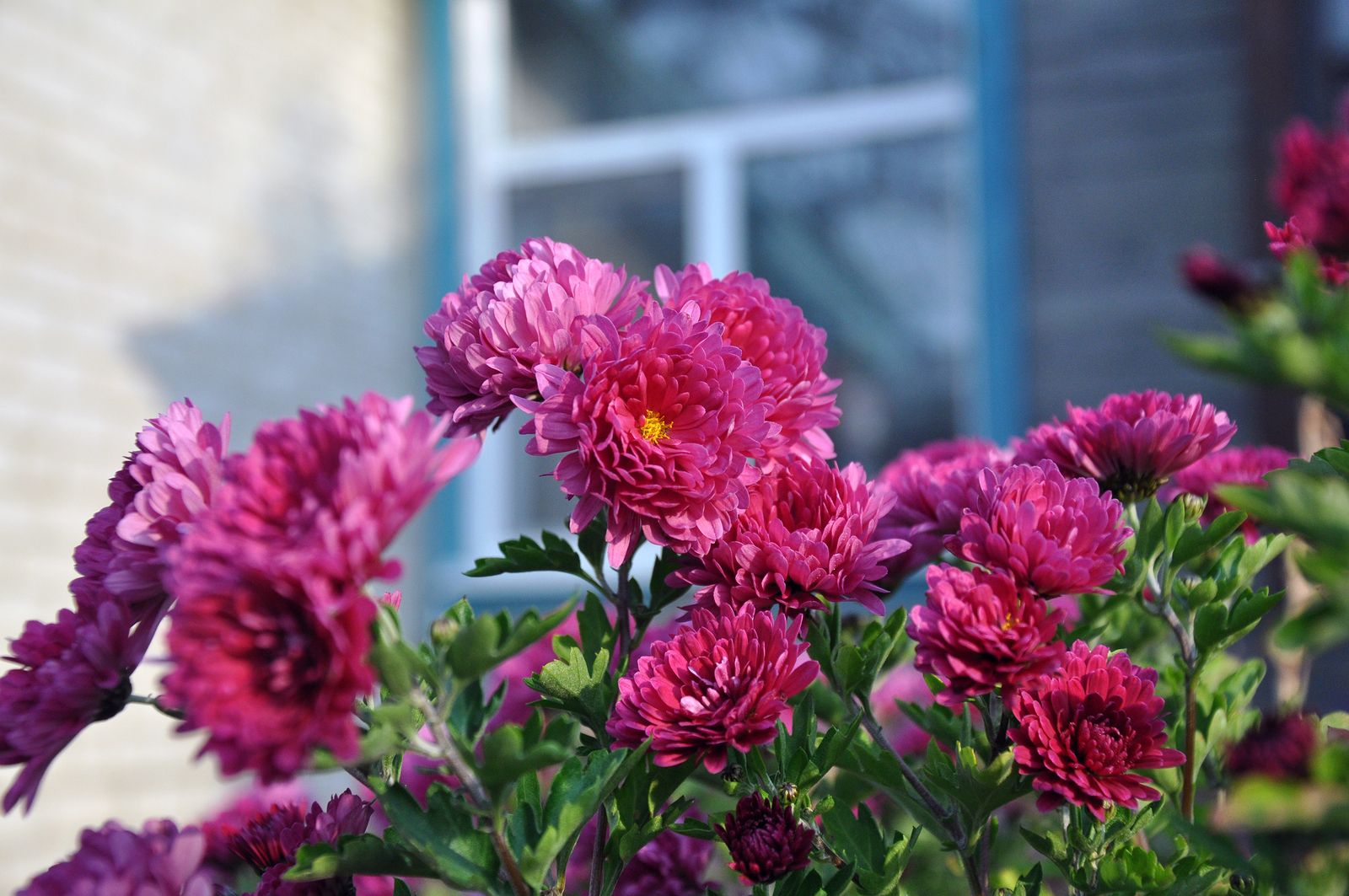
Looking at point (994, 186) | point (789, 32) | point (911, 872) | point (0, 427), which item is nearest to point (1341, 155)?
point (911, 872)

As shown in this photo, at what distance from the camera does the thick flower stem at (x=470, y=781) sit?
0.49 m

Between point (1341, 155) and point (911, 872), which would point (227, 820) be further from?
point (1341, 155)

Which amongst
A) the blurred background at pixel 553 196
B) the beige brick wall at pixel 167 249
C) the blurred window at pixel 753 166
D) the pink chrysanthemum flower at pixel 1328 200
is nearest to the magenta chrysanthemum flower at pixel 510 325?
the pink chrysanthemum flower at pixel 1328 200

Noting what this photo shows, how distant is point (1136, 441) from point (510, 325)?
15.0 inches

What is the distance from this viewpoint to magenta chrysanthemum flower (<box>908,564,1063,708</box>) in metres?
0.55

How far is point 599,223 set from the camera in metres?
3.92

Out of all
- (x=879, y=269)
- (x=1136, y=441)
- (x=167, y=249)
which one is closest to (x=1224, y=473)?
(x=1136, y=441)

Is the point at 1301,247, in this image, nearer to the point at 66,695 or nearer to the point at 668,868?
the point at 668,868

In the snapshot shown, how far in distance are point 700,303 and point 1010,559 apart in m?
0.24

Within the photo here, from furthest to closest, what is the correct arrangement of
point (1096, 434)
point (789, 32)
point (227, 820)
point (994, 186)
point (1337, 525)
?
point (789, 32) < point (994, 186) < point (227, 820) < point (1096, 434) < point (1337, 525)

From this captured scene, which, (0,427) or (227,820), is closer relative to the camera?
(227,820)

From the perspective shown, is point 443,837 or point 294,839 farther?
point 294,839

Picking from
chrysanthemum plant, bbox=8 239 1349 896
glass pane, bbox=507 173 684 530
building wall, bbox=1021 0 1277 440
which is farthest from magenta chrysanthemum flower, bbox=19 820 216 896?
glass pane, bbox=507 173 684 530

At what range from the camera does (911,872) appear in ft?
3.22
